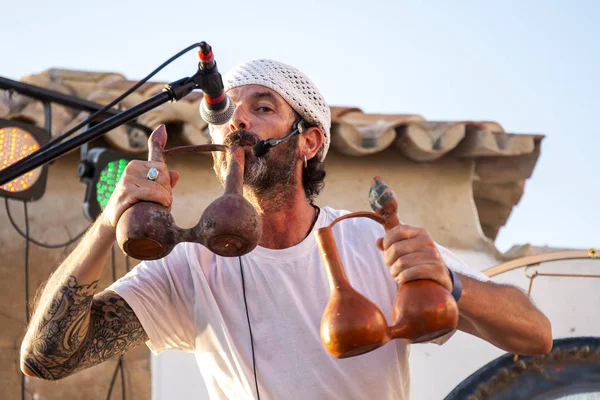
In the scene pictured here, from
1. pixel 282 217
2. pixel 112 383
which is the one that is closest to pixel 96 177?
pixel 112 383

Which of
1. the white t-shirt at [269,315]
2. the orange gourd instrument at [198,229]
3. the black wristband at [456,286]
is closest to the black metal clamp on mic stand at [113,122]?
the orange gourd instrument at [198,229]

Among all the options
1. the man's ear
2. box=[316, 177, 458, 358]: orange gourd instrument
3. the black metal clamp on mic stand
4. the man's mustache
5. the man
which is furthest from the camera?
the man's ear

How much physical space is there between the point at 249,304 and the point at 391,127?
278 cm

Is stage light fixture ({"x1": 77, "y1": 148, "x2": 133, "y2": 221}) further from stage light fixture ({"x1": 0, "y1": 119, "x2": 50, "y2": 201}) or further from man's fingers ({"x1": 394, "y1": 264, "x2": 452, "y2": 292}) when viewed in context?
man's fingers ({"x1": 394, "y1": 264, "x2": 452, "y2": 292})

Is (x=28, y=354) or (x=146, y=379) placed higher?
(x=146, y=379)

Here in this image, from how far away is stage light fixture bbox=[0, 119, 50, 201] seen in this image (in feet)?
14.0

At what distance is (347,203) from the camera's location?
17.5 ft

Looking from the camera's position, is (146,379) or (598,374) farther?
(146,379)

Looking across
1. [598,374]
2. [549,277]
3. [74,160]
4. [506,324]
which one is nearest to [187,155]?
[74,160]

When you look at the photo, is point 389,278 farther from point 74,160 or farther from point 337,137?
point 74,160

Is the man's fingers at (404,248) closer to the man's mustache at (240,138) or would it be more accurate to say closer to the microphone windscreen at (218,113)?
the microphone windscreen at (218,113)

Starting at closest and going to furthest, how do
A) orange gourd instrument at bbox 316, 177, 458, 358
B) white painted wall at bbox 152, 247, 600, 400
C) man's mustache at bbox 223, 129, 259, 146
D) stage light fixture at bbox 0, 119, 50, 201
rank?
orange gourd instrument at bbox 316, 177, 458, 358 < man's mustache at bbox 223, 129, 259, 146 < white painted wall at bbox 152, 247, 600, 400 < stage light fixture at bbox 0, 119, 50, 201

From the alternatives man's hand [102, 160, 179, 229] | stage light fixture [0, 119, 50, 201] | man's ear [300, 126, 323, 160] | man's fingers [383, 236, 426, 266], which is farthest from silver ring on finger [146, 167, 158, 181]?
stage light fixture [0, 119, 50, 201]

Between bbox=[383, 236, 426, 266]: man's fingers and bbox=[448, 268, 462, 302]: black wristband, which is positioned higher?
→ bbox=[383, 236, 426, 266]: man's fingers
